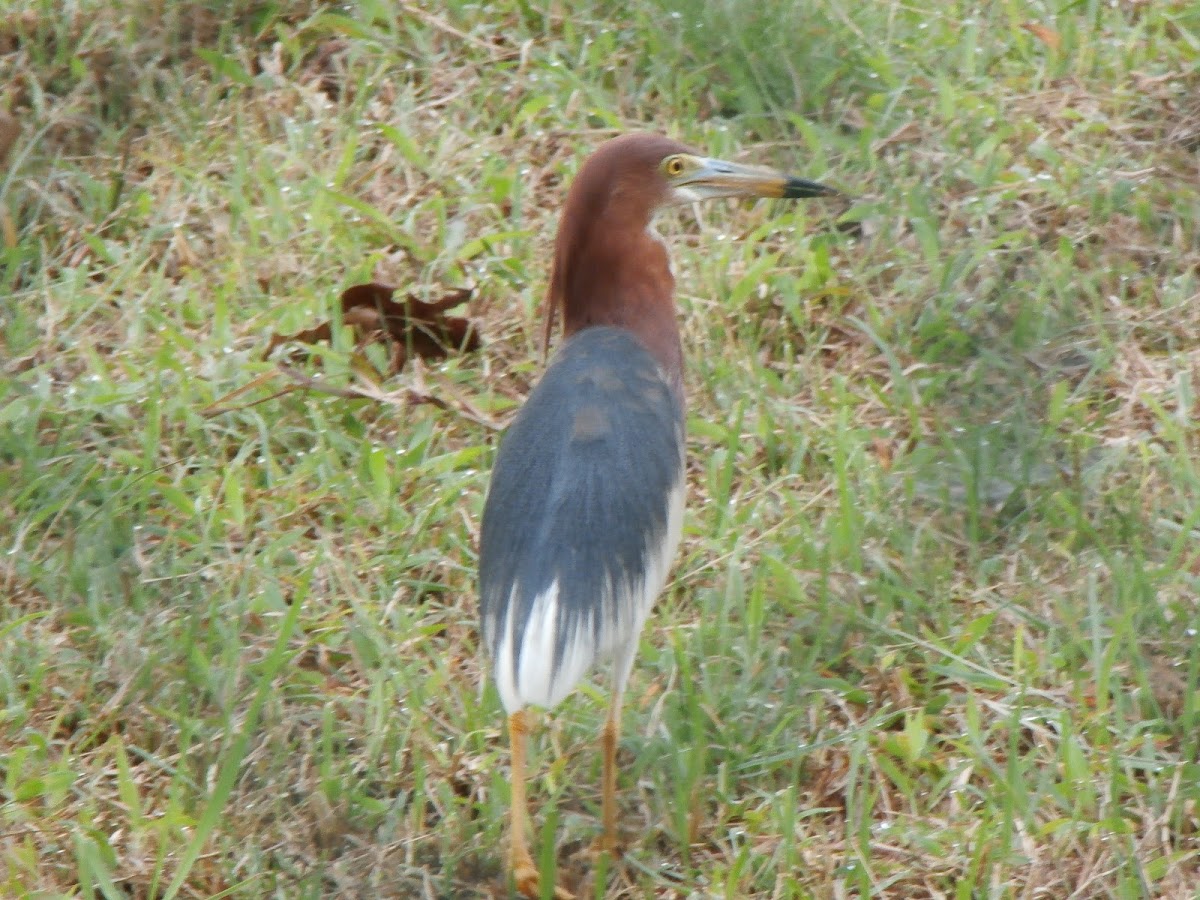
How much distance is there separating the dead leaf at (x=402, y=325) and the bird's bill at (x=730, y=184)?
3.30 ft

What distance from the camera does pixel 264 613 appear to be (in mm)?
4363

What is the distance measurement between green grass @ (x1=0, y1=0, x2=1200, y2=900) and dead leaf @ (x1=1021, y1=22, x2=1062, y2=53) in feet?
0.10

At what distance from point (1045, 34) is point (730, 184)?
6.70 ft

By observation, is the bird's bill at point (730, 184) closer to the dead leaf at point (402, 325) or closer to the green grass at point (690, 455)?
the green grass at point (690, 455)

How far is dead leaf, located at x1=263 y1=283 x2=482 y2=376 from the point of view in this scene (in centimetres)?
516

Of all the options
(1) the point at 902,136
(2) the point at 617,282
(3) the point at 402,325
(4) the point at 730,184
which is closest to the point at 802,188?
(4) the point at 730,184

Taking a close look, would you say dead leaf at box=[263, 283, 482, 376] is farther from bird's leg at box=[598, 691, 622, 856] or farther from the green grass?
bird's leg at box=[598, 691, 622, 856]

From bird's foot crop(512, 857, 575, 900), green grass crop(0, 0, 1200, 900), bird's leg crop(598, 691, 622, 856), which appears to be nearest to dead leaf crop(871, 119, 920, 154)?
green grass crop(0, 0, 1200, 900)

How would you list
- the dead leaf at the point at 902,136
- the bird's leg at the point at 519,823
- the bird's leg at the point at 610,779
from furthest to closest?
the dead leaf at the point at 902,136
the bird's leg at the point at 610,779
the bird's leg at the point at 519,823

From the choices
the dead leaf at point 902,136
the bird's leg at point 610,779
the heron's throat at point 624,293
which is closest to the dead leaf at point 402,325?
the heron's throat at point 624,293

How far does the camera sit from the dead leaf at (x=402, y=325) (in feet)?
16.9

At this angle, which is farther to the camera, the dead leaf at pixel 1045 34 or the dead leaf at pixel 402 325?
the dead leaf at pixel 1045 34

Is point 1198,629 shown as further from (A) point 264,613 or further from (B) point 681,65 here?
(B) point 681,65

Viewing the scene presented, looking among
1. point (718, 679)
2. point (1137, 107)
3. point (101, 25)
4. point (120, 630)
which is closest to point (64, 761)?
point (120, 630)
